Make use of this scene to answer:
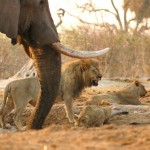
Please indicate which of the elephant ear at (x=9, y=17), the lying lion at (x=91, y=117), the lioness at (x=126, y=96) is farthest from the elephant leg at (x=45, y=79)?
the lioness at (x=126, y=96)

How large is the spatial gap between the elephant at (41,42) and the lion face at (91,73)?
2.14m

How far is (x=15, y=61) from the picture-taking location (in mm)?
30453

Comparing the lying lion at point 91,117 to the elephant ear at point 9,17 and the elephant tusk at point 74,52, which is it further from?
the elephant ear at point 9,17

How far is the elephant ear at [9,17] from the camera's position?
538cm

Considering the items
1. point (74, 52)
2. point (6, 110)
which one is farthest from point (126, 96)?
point (74, 52)

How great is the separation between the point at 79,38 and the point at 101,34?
1231mm

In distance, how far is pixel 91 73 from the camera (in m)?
8.12

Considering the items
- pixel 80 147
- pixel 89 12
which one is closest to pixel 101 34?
pixel 89 12

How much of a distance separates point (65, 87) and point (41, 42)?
2.57m

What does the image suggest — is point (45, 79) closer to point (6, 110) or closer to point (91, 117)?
point (91, 117)

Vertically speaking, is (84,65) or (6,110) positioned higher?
(84,65)

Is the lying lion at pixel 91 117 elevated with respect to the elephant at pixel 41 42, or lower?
A: lower

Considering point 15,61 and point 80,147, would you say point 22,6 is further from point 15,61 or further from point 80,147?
A: point 15,61

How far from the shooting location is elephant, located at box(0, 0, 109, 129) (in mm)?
5556
